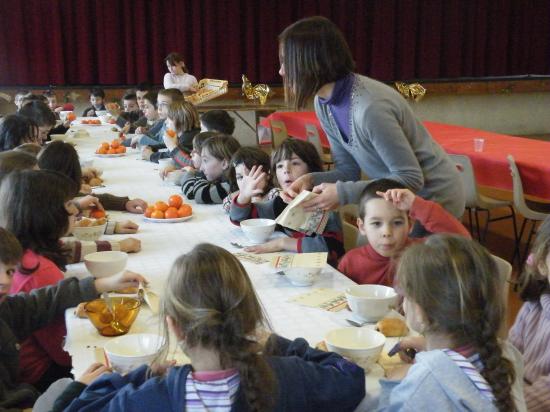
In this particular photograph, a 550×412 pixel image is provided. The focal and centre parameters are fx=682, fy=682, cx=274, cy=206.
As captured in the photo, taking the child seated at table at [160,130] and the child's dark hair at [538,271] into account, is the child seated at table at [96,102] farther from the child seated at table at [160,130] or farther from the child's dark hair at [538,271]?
the child's dark hair at [538,271]

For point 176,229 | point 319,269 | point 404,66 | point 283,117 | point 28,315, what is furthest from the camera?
point 404,66

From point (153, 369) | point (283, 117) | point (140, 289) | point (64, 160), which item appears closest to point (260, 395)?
point (153, 369)

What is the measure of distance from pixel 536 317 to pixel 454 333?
713 millimetres

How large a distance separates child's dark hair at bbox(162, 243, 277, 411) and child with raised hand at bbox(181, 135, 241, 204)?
6.90 ft

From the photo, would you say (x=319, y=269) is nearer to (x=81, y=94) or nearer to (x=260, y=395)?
(x=260, y=395)

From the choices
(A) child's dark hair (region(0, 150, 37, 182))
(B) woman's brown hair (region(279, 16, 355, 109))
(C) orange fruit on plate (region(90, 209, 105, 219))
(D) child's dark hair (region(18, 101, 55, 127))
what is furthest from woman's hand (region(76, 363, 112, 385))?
(D) child's dark hair (region(18, 101, 55, 127))

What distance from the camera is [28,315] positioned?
6.52ft

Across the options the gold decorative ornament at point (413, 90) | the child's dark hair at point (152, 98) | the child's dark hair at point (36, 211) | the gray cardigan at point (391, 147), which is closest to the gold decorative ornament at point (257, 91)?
the gold decorative ornament at point (413, 90)

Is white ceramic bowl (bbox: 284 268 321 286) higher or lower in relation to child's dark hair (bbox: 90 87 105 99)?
higher

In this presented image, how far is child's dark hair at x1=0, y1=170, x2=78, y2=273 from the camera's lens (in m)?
2.22

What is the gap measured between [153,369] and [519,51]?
38.1 ft

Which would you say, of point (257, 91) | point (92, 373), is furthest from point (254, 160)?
point (257, 91)

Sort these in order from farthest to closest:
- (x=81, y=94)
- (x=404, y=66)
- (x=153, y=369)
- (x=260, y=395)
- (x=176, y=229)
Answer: (x=404, y=66) < (x=81, y=94) < (x=176, y=229) < (x=153, y=369) < (x=260, y=395)

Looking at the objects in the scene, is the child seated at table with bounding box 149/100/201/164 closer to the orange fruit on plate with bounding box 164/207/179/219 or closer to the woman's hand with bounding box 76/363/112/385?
the orange fruit on plate with bounding box 164/207/179/219
